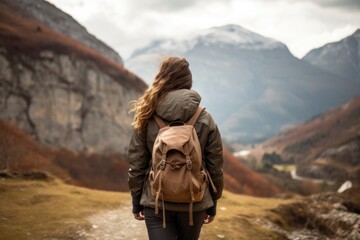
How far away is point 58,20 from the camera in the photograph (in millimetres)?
85188

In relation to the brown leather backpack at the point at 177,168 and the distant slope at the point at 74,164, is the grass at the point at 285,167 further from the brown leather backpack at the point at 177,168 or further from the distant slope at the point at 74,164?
the brown leather backpack at the point at 177,168

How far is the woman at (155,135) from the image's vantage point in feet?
13.0

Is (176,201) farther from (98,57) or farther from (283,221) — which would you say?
(98,57)

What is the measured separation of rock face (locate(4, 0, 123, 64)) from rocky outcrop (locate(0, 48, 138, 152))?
31.7 meters

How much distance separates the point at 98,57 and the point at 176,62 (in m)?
57.0

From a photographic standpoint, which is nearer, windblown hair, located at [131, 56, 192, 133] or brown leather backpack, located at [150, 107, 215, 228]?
brown leather backpack, located at [150, 107, 215, 228]

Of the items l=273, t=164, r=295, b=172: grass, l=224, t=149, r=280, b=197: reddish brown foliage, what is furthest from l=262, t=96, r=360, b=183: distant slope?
l=224, t=149, r=280, b=197: reddish brown foliage

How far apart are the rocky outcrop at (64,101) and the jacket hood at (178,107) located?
45745mm

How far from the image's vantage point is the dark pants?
391cm

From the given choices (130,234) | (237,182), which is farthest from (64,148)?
(130,234)

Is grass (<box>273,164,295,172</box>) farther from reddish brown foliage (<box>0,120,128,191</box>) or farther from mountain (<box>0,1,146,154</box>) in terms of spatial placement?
reddish brown foliage (<box>0,120,128,191</box>)

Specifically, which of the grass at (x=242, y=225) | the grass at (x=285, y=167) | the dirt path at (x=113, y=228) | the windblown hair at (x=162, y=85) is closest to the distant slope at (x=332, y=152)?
the grass at (x=285, y=167)

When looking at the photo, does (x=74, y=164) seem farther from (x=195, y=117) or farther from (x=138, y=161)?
(x=195, y=117)

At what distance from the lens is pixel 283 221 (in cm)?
1602
